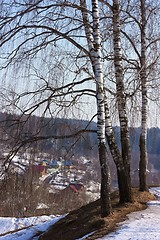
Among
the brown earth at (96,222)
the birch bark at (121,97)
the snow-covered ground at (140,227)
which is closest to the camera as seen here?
the snow-covered ground at (140,227)

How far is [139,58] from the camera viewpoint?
7176 millimetres

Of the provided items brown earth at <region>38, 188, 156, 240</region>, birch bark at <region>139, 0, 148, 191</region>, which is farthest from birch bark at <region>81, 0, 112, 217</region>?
birch bark at <region>139, 0, 148, 191</region>

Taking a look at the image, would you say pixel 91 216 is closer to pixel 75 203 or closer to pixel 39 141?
pixel 39 141

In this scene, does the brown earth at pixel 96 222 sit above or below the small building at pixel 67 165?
below

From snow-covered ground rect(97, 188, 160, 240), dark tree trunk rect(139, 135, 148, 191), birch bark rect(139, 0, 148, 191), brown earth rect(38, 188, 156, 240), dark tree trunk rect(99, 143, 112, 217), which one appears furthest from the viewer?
dark tree trunk rect(139, 135, 148, 191)

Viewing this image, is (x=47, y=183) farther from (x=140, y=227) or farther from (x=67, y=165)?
(x=140, y=227)

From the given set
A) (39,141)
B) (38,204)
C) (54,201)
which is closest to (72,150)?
(39,141)

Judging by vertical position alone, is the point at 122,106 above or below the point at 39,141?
above

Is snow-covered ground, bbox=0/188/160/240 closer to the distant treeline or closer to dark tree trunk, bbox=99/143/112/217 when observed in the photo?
dark tree trunk, bbox=99/143/112/217

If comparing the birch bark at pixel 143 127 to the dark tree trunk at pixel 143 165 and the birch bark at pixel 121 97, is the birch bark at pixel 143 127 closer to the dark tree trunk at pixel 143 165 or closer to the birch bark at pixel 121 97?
the dark tree trunk at pixel 143 165

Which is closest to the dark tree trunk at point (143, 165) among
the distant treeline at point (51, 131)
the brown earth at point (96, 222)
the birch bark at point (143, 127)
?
the birch bark at point (143, 127)

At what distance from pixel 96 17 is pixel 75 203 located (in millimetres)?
20956

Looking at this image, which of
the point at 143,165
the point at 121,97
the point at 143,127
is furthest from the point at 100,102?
the point at 143,165

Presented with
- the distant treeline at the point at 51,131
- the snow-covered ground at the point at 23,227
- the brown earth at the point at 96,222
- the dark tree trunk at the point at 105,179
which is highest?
the distant treeline at the point at 51,131
